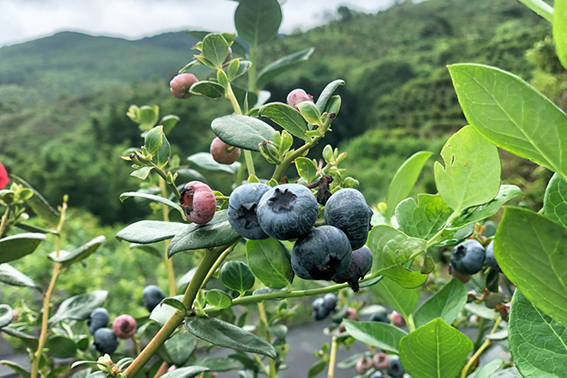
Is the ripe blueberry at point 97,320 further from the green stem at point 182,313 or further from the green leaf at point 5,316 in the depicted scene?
the green stem at point 182,313

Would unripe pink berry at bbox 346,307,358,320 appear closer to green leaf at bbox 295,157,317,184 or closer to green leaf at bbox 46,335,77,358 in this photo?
green leaf at bbox 46,335,77,358

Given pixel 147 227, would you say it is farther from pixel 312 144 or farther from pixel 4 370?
pixel 4 370

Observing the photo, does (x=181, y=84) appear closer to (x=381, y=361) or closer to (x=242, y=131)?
(x=242, y=131)

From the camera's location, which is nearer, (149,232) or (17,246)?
(149,232)

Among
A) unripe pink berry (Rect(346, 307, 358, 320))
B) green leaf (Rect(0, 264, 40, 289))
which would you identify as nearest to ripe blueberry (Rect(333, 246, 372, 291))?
green leaf (Rect(0, 264, 40, 289))

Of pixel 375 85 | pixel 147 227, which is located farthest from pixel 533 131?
pixel 375 85

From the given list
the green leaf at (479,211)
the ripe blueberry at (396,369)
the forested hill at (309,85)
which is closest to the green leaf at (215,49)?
the green leaf at (479,211)

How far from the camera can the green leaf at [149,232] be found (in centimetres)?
29

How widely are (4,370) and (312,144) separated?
4.79 ft

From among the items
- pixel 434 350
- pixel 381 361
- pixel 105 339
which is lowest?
pixel 381 361

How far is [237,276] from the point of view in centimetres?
36

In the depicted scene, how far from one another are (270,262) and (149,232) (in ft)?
0.27

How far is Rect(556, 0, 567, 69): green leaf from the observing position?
0.18m

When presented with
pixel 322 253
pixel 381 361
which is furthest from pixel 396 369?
pixel 322 253
